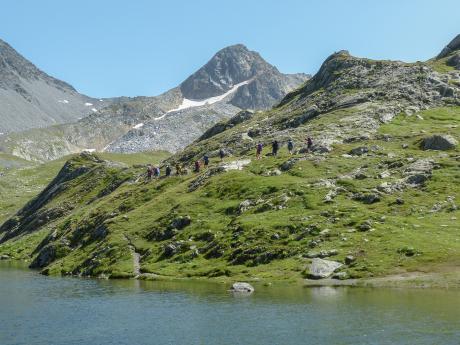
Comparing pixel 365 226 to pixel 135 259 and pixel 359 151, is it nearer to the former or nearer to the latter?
pixel 359 151

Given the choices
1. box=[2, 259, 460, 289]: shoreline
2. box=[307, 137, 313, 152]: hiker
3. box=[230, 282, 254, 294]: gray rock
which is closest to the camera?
box=[2, 259, 460, 289]: shoreline

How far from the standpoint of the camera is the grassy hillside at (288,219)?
259 ft

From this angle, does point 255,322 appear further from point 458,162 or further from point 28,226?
point 28,226

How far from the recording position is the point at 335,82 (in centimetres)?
18288

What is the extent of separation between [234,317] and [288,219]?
3696 centimetres

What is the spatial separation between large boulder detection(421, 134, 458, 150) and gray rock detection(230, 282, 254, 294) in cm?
6127

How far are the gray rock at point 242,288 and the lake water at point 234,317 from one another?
0.99 meters

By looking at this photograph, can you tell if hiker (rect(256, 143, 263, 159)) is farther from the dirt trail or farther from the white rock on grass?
the dirt trail

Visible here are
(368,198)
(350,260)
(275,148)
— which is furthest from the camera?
(275,148)

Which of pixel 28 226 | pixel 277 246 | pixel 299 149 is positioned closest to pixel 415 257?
pixel 277 246

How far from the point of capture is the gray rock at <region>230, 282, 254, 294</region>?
231 ft

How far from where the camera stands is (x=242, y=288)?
70.9 m

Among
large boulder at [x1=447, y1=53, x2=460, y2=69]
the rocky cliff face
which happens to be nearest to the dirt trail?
the rocky cliff face

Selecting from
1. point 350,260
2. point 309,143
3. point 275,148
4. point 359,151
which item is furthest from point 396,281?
point 275,148
